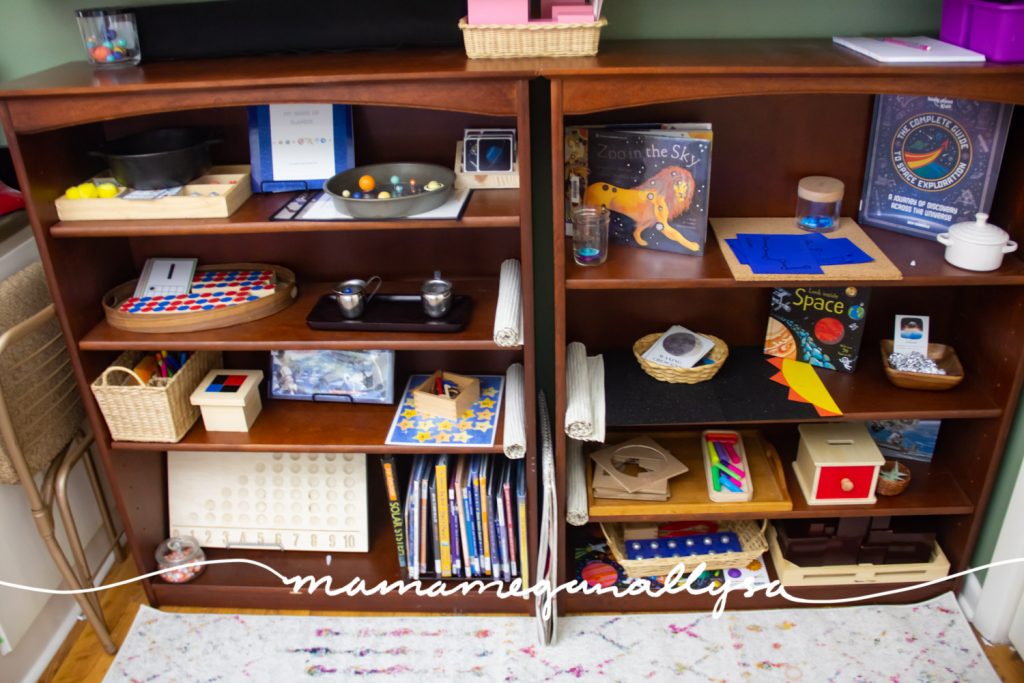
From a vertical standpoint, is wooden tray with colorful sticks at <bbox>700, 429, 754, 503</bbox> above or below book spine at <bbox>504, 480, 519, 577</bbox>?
above

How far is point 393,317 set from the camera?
1.97 m

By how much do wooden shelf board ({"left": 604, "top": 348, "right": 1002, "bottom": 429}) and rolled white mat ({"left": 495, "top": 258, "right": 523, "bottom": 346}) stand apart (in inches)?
12.2

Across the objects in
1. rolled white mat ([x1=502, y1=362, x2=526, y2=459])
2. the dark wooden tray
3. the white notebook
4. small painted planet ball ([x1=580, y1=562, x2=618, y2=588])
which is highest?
the white notebook

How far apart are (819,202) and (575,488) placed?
86 cm

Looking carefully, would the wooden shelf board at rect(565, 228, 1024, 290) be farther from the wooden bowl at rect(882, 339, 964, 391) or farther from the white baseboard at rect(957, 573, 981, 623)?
the white baseboard at rect(957, 573, 981, 623)

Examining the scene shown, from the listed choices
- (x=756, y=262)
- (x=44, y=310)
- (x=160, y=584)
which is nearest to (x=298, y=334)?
(x=44, y=310)

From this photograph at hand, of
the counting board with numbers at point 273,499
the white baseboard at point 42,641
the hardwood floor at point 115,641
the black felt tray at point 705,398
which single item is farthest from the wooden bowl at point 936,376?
the white baseboard at point 42,641

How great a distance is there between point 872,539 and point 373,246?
1424 millimetres

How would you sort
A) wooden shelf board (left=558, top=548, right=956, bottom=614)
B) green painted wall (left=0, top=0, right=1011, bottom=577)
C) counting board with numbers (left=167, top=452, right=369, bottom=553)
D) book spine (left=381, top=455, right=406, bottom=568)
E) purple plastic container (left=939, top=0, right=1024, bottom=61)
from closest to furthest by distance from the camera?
purple plastic container (left=939, top=0, right=1024, bottom=61) → green painted wall (left=0, top=0, right=1011, bottom=577) → book spine (left=381, top=455, right=406, bottom=568) → wooden shelf board (left=558, top=548, right=956, bottom=614) → counting board with numbers (left=167, top=452, right=369, bottom=553)

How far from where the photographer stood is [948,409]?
1.93 metres

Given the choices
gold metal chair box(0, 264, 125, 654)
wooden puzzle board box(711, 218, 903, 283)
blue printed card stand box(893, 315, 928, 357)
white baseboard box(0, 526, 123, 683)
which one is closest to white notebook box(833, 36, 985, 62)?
wooden puzzle board box(711, 218, 903, 283)

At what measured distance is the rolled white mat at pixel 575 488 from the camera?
204cm

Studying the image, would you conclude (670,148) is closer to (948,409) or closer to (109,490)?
(948,409)

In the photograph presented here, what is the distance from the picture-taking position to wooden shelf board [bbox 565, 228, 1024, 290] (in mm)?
1754
